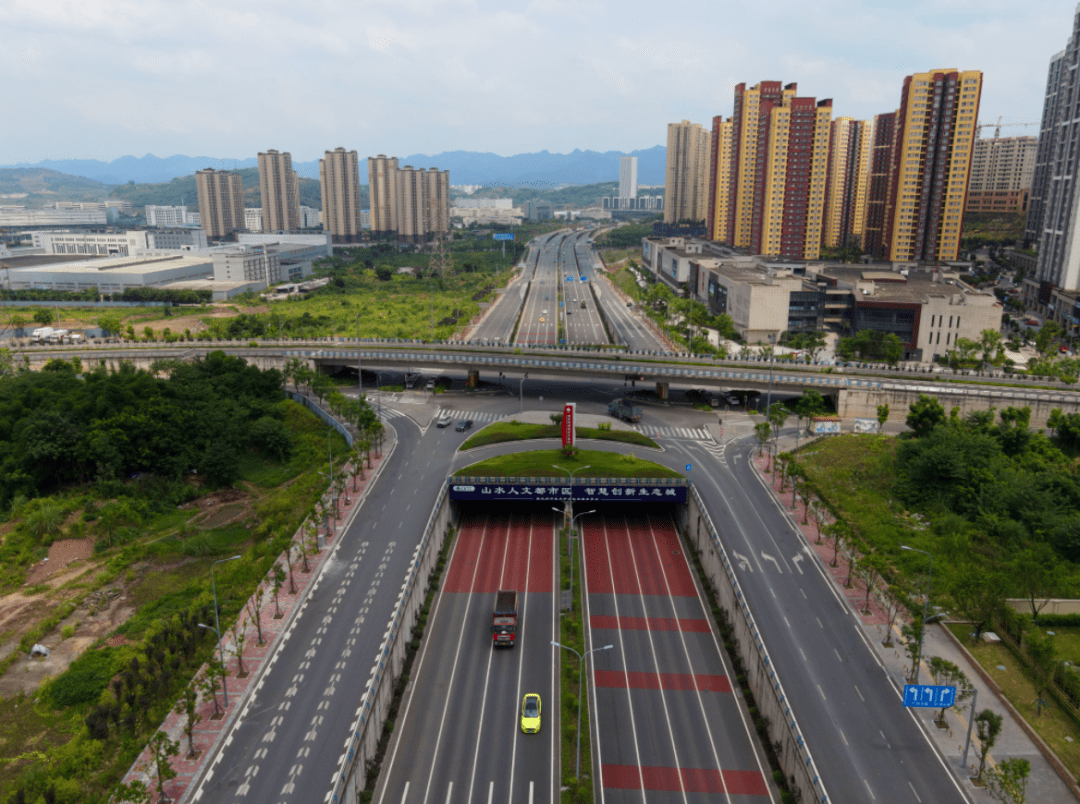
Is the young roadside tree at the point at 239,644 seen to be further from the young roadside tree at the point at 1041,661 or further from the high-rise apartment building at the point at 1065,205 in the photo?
the high-rise apartment building at the point at 1065,205

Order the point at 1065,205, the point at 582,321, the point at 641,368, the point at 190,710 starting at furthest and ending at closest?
the point at 582,321 < the point at 1065,205 < the point at 641,368 < the point at 190,710

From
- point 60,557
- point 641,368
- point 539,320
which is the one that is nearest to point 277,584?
point 60,557

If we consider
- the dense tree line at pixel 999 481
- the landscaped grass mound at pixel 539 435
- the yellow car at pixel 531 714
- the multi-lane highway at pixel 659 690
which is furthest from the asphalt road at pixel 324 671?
the dense tree line at pixel 999 481

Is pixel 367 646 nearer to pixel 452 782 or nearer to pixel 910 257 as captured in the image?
pixel 452 782

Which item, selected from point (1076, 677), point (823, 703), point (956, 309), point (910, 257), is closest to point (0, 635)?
point (823, 703)

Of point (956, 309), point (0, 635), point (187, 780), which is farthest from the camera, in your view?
point (956, 309)

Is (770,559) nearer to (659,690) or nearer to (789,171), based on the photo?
(659,690)
